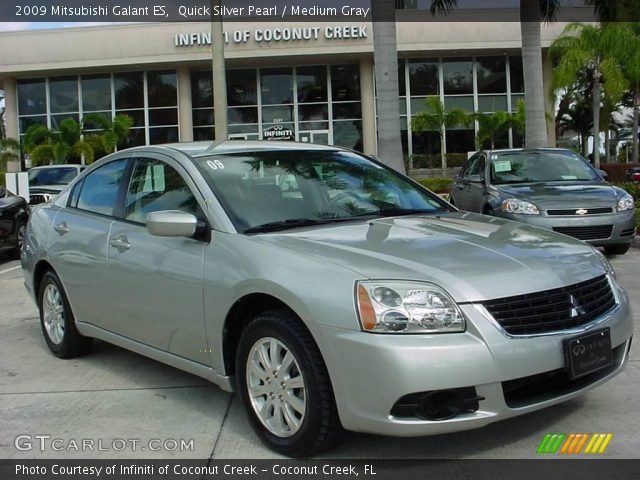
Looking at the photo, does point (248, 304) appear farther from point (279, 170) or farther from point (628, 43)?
point (628, 43)

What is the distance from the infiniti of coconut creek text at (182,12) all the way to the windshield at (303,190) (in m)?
25.2

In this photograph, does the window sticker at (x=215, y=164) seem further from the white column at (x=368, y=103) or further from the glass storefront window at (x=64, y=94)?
the glass storefront window at (x=64, y=94)

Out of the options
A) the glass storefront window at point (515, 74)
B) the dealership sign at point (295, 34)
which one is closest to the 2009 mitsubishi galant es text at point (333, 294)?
the dealership sign at point (295, 34)

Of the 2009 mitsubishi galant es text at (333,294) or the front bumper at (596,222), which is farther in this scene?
the front bumper at (596,222)

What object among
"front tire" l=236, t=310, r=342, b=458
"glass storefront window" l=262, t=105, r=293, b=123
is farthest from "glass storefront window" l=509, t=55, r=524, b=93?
"front tire" l=236, t=310, r=342, b=458

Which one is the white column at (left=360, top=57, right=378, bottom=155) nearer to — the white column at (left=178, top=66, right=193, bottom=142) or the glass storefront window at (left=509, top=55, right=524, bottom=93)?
the glass storefront window at (left=509, top=55, right=524, bottom=93)

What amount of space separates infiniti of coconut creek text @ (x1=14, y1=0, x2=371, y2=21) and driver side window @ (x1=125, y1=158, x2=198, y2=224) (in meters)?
24.9

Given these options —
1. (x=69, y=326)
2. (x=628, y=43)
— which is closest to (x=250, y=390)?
(x=69, y=326)

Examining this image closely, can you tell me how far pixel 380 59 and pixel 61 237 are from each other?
295 inches

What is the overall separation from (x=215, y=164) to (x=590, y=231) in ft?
19.3

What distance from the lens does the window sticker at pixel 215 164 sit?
14.0 ft

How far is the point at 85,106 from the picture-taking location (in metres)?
32.2

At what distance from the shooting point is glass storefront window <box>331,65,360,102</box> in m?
31.4

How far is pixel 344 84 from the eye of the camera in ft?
103
